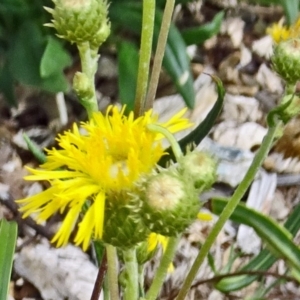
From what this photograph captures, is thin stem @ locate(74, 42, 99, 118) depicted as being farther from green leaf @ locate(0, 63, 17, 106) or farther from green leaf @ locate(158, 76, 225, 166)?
green leaf @ locate(0, 63, 17, 106)

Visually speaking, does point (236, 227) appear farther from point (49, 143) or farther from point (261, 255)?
point (49, 143)

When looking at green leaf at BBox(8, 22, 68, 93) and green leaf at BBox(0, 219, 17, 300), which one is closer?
green leaf at BBox(0, 219, 17, 300)

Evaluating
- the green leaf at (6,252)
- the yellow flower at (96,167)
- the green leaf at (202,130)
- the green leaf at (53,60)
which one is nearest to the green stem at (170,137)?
the yellow flower at (96,167)

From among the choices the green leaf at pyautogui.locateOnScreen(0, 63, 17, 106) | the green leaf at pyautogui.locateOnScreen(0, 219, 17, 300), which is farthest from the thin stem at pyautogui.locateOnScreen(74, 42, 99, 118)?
the green leaf at pyautogui.locateOnScreen(0, 63, 17, 106)

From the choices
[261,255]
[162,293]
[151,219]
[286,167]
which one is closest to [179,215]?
[151,219]

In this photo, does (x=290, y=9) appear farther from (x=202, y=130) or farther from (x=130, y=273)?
(x=130, y=273)

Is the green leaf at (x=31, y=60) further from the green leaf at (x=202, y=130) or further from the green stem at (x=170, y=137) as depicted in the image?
the green stem at (x=170, y=137)
